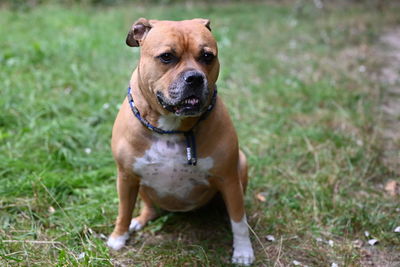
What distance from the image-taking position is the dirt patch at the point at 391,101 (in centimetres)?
383

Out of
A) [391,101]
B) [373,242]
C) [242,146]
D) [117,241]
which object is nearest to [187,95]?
[117,241]

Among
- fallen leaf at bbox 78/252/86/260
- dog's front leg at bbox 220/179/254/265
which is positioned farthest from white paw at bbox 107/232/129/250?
dog's front leg at bbox 220/179/254/265

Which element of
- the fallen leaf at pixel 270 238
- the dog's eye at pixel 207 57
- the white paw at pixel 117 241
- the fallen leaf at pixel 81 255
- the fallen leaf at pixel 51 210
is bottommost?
the fallen leaf at pixel 270 238

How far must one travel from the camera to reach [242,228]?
274 centimetres

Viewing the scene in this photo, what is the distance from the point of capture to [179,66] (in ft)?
7.72

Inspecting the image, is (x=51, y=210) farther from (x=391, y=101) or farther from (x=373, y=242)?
(x=391, y=101)

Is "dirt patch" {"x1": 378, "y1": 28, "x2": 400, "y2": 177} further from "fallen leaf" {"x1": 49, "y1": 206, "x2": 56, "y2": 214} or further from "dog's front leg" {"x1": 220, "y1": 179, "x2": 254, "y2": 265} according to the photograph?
"fallen leaf" {"x1": 49, "y1": 206, "x2": 56, "y2": 214}

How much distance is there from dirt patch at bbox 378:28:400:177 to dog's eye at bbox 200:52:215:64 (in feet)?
6.58

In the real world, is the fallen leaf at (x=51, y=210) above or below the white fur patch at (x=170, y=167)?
below

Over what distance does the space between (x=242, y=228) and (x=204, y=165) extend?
493 mm

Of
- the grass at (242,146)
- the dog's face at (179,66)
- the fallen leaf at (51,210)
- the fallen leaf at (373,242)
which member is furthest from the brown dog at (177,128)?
the fallen leaf at (373,242)

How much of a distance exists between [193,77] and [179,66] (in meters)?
0.13

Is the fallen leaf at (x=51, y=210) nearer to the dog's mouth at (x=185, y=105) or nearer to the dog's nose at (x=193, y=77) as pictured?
the dog's mouth at (x=185, y=105)

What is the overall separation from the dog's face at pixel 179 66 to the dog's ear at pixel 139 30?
7 centimetres
